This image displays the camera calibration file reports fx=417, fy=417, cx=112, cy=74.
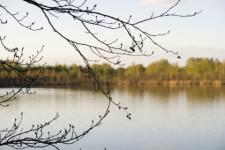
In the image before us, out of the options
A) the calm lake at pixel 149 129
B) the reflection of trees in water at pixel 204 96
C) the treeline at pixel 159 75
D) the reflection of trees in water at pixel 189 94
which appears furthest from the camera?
the treeline at pixel 159 75

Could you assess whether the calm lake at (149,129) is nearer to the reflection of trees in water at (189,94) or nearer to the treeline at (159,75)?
the reflection of trees in water at (189,94)

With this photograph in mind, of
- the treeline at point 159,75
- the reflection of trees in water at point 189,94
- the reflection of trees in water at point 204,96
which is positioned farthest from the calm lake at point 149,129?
the treeline at point 159,75

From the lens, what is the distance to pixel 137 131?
43.2 feet

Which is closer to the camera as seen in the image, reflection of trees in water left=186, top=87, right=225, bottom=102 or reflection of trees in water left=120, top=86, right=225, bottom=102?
reflection of trees in water left=186, top=87, right=225, bottom=102

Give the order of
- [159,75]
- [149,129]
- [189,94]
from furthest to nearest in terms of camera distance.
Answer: [159,75] < [189,94] < [149,129]

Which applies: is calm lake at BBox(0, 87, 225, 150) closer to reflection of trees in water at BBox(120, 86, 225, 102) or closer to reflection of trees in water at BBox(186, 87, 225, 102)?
reflection of trees in water at BBox(186, 87, 225, 102)

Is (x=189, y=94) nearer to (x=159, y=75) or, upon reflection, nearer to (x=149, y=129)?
(x=149, y=129)

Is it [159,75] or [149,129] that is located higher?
[159,75]

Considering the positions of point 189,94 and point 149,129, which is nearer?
point 149,129

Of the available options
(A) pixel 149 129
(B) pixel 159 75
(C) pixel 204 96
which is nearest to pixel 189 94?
(C) pixel 204 96

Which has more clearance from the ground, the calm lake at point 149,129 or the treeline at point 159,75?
the treeline at point 159,75

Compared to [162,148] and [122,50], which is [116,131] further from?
[122,50]

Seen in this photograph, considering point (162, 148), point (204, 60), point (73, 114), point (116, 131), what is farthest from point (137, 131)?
point (204, 60)

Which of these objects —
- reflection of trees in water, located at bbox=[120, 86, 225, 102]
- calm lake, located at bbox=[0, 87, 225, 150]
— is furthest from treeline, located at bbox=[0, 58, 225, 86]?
calm lake, located at bbox=[0, 87, 225, 150]
